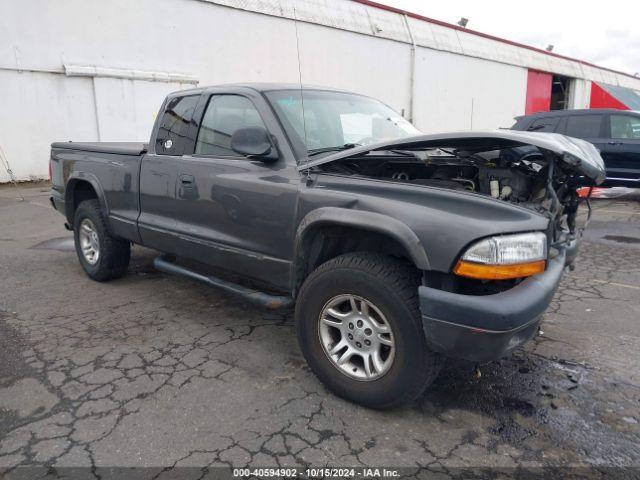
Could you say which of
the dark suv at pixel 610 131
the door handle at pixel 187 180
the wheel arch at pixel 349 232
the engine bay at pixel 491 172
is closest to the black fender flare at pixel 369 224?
the wheel arch at pixel 349 232

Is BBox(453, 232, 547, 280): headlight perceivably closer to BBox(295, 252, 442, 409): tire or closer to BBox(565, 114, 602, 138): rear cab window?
BBox(295, 252, 442, 409): tire

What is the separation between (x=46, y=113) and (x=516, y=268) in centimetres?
1286

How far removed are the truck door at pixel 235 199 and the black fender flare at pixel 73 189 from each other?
1302 millimetres

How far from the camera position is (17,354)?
3.47 m

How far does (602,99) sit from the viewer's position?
30.1 m

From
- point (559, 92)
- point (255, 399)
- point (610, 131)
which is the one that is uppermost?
point (559, 92)

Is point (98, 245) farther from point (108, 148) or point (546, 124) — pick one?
point (546, 124)

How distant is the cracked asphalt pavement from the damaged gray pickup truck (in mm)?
323

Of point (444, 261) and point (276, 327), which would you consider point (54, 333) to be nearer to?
point (276, 327)

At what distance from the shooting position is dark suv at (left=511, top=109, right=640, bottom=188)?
9.31m

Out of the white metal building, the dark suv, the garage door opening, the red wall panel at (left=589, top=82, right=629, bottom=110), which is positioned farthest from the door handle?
the red wall panel at (left=589, top=82, right=629, bottom=110)

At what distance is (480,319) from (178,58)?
13689 millimetres

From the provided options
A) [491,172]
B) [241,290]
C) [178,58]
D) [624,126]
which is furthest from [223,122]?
[178,58]

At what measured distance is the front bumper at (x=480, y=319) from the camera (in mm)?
2260
